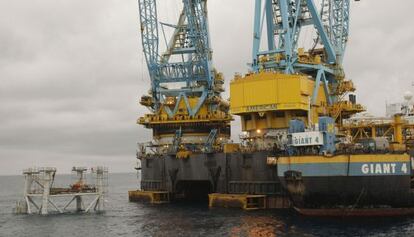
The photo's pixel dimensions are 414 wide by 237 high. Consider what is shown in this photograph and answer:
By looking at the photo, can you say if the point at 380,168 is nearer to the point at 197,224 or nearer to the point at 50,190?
the point at 197,224

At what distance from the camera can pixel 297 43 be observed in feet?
247

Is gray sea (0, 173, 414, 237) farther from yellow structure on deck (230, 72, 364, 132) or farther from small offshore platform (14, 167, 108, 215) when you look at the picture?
yellow structure on deck (230, 72, 364, 132)

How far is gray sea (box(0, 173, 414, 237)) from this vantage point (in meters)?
45.6

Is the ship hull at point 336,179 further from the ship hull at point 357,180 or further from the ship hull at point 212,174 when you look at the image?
the ship hull at point 212,174

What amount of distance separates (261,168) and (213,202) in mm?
7543

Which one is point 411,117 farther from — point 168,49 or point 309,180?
point 168,49

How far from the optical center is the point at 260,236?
44.0 metres

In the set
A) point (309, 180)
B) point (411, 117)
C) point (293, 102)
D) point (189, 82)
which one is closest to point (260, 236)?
point (309, 180)

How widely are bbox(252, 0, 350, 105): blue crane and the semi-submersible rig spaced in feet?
0.45

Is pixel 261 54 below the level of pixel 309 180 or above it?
above

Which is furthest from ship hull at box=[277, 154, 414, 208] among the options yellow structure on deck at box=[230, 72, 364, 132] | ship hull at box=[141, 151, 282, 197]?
yellow structure on deck at box=[230, 72, 364, 132]

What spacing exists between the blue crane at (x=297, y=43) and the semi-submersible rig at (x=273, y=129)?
14cm

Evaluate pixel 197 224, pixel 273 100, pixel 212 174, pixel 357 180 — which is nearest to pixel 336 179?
pixel 357 180

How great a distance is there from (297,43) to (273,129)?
1529cm
